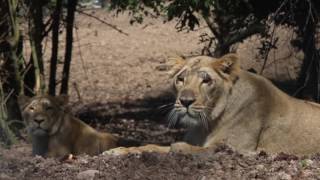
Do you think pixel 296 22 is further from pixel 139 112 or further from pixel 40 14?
pixel 139 112

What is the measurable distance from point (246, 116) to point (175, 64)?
29.0 inches

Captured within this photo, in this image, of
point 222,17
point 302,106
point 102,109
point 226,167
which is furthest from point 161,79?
point 226,167

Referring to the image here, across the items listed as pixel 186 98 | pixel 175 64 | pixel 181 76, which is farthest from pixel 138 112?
pixel 186 98

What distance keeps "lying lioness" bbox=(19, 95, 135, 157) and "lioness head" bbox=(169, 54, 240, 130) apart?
2.19 metres

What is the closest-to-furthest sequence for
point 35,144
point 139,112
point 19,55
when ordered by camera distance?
point 35,144 < point 19,55 < point 139,112

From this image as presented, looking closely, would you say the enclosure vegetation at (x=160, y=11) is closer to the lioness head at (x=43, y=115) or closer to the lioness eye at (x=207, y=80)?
the lioness head at (x=43, y=115)

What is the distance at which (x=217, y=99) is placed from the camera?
666 centimetres

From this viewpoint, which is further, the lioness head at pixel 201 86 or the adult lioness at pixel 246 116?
the adult lioness at pixel 246 116

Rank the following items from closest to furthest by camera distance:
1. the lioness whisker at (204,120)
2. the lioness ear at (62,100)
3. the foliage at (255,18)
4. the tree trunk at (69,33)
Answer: the lioness whisker at (204,120), the lioness ear at (62,100), the foliage at (255,18), the tree trunk at (69,33)

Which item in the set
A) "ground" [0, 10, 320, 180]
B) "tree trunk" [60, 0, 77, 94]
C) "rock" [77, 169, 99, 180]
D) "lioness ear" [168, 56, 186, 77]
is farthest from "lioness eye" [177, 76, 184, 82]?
"tree trunk" [60, 0, 77, 94]

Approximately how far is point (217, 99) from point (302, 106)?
2.48 feet

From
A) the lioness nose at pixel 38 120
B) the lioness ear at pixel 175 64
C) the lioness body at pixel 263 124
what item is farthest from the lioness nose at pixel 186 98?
the lioness nose at pixel 38 120

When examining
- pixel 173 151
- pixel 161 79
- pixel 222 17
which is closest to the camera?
pixel 173 151

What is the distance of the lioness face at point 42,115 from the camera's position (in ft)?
28.0
